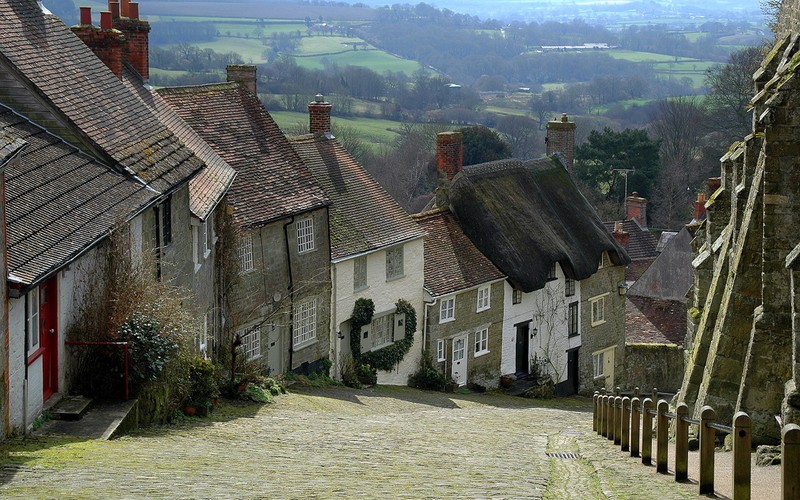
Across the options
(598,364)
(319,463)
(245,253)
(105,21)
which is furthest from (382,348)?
(319,463)

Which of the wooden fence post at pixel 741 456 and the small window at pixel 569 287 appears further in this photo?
the small window at pixel 569 287

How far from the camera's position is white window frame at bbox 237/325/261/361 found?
29931 millimetres

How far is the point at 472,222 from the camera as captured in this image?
4128 centimetres

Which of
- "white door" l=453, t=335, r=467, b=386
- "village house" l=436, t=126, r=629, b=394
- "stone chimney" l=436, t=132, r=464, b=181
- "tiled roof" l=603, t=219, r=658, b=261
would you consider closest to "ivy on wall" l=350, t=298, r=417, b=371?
"white door" l=453, t=335, r=467, b=386

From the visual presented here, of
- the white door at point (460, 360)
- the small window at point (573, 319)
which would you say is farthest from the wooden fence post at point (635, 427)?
the small window at point (573, 319)

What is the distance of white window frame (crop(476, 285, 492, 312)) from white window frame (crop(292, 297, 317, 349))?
7595mm

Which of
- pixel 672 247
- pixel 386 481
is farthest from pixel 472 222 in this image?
pixel 386 481

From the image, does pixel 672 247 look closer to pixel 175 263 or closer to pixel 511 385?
pixel 511 385

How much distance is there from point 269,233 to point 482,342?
10882 millimetres

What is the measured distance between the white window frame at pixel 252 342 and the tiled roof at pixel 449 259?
26.0ft

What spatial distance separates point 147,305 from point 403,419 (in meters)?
7.29

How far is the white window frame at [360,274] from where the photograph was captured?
35000 millimetres

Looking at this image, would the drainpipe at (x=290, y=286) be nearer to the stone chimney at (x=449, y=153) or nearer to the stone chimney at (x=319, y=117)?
the stone chimney at (x=319, y=117)

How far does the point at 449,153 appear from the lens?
137 feet
